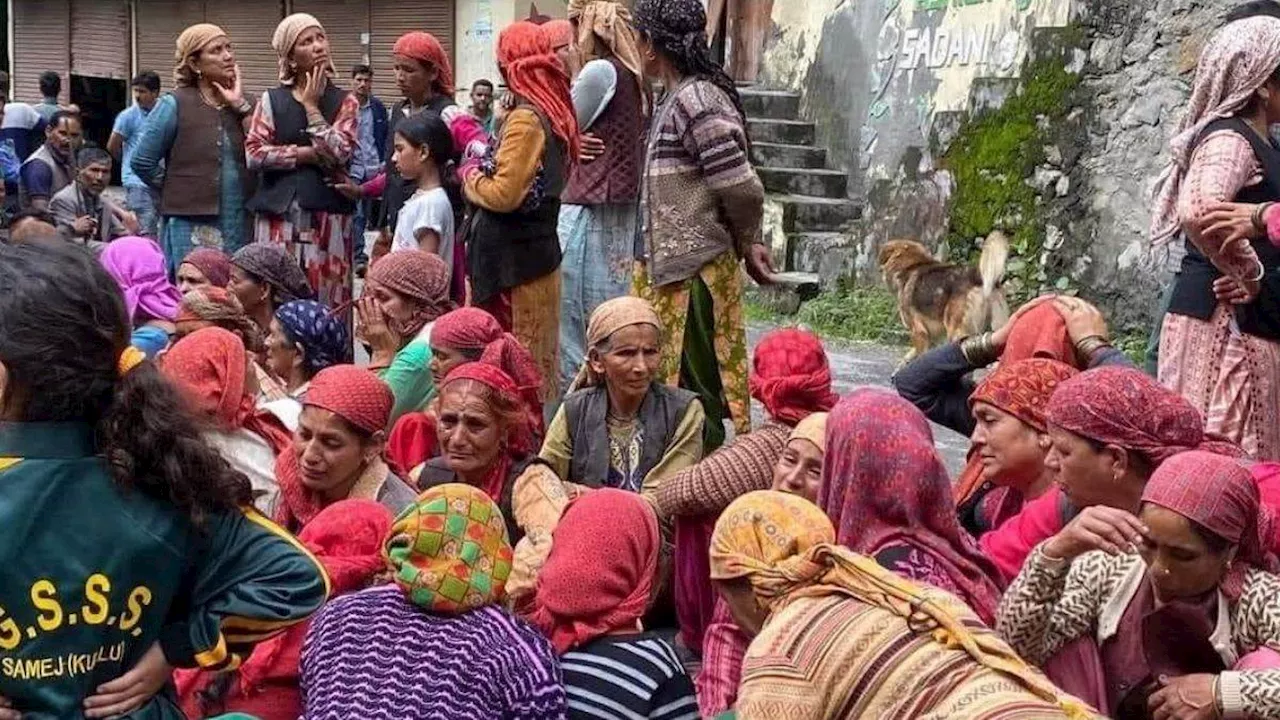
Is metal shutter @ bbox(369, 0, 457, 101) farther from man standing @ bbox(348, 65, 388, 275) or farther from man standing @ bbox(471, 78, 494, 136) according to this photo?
man standing @ bbox(348, 65, 388, 275)

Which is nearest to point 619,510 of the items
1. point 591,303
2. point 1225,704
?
point 1225,704

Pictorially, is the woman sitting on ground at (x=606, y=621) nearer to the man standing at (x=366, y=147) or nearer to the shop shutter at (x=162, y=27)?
the man standing at (x=366, y=147)

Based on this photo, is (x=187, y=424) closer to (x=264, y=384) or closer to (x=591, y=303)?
(x=264, y=384)

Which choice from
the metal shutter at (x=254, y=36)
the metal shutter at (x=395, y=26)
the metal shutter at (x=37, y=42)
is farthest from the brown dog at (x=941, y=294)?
the metal shutter at (x=37, y=42)

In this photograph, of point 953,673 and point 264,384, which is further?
point 264,384

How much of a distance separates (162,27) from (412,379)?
688 inches

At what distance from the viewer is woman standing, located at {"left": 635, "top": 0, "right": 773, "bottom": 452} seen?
19.4 feet

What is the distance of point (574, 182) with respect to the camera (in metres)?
6.93

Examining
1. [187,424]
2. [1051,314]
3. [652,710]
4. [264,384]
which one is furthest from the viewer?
[264,384]

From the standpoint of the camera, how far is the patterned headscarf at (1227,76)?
4.89 metres

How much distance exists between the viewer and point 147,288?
618cm

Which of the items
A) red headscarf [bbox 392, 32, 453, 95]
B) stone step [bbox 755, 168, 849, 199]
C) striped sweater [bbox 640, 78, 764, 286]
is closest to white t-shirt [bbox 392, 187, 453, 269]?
red headscarf [bbox 392, 32, 453, 95]

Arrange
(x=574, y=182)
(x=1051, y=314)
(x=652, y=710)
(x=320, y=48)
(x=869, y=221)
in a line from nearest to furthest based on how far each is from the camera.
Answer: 1. (x=652, y=710)
2. (x=1051, y=314)
3. (x=574, y=182)
4. (x=320, y=48)
5. (x=869, y=221)

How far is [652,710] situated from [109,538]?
122cm
